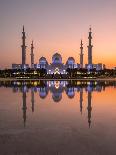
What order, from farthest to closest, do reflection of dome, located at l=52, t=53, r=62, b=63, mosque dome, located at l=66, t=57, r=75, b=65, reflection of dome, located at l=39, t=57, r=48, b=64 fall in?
mosque dome, located at l=66, t=57, r=75, b=65 < reflection of dome, located at l=39, t=57, r=48, b=64 < reflection of dome, located at l=52, t=53, r=62, b=63

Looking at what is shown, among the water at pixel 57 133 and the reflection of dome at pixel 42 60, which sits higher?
the reflection of dome at pixel 42 60

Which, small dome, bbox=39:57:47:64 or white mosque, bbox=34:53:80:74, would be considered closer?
white mosque, bbox=34:53:80:74

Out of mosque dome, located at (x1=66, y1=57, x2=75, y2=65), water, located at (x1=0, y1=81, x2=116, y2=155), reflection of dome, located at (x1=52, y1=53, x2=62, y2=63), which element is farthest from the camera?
mosque dome, located at (x1=66, y1=57, x2=75, y2=65)

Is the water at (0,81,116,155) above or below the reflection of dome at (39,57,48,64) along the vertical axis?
below

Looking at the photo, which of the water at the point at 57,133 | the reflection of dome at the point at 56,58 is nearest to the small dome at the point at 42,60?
the reflection of dome at the point at 56,58

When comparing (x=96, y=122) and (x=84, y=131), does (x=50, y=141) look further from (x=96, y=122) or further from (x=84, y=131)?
(x=96, y=122)

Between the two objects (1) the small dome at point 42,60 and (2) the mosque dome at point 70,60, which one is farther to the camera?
(2) the mosque dome at point 70,60

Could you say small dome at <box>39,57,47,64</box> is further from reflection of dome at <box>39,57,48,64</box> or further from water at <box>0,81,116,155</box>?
water at <box>0,81,116,155</box>

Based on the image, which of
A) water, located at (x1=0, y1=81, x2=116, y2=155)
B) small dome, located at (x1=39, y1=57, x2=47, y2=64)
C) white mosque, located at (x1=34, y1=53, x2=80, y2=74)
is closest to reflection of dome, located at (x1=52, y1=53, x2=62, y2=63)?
white mosque, located at (x1=34, y1=53, x2=80, y2=74)

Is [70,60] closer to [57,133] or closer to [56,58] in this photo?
[56,58]

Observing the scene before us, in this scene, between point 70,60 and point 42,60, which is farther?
point 70,60

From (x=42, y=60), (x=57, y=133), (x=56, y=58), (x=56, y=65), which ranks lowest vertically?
(x=57, y=133)

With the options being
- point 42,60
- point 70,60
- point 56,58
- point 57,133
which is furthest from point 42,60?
point 57,133

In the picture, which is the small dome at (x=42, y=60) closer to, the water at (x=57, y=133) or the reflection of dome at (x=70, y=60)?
the reflection of dome at (x=70, y=60)
